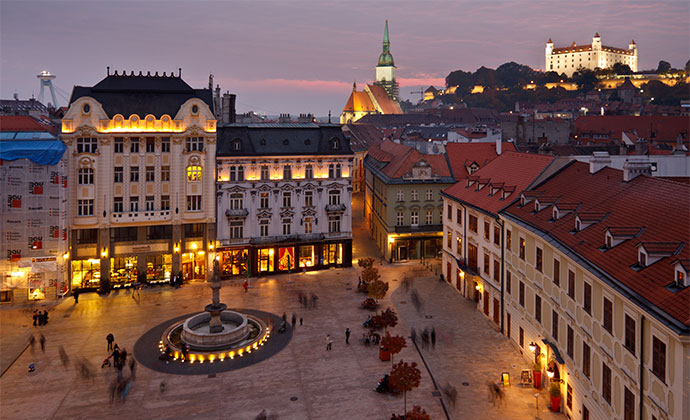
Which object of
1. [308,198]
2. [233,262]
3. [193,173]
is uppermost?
[193,173]

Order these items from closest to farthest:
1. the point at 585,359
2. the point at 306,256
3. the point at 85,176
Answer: the point at 585,359 → the point at 85,176 → the point at 306,256

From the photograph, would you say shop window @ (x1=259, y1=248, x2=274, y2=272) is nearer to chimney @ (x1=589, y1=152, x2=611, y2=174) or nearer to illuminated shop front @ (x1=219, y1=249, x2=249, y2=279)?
illuminated shop front @ (x1=219, y1=249, x2=249, y2=279)

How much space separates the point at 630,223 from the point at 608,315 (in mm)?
5289

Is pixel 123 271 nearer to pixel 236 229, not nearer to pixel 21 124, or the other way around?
pixel 236 229

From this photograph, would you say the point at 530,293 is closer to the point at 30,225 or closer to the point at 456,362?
the point at 456,362

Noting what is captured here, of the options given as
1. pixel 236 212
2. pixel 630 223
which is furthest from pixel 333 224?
pixel 630 223

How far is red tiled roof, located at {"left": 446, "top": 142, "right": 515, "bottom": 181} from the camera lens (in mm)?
66875

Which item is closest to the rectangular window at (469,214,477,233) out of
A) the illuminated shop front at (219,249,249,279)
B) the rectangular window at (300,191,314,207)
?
the rectangular window at (300,191,314,207)

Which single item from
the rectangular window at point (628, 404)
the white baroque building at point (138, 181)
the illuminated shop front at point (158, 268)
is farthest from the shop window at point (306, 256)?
the rectangular window at point (628, 404)

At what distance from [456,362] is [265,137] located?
35401mm

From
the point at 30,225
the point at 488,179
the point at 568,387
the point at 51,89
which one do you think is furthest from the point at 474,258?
the point at 51,89

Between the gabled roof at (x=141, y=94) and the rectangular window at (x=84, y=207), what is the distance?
372 inches

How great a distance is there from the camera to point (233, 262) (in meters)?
59.4

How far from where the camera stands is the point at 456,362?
36.8m
